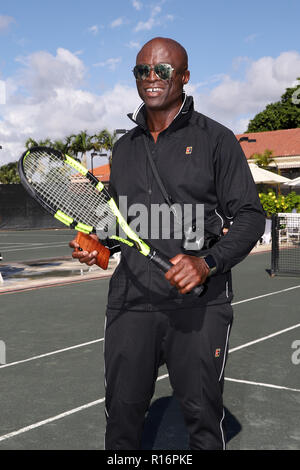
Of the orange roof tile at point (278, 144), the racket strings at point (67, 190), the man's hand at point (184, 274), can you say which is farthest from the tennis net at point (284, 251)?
the orange roof tile at point (278, 144)

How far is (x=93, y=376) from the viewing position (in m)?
5.70

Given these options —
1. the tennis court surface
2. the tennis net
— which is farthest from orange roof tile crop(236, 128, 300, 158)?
the tennis court surface

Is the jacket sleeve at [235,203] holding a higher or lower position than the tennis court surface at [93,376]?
higher

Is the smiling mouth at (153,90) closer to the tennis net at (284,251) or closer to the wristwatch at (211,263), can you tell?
the wristwatch at (211,263)

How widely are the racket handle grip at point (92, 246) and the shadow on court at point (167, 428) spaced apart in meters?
1.70

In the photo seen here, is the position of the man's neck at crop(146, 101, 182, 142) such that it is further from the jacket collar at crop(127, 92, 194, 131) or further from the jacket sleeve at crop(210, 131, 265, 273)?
the jacket sleeve at crop(210, 131, 265, 273)

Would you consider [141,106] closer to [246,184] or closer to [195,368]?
[246,184]

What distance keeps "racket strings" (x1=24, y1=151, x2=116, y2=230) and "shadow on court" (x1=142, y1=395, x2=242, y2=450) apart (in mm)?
1731

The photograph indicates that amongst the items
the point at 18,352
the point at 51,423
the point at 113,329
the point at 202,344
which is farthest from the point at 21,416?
the point at 202,344

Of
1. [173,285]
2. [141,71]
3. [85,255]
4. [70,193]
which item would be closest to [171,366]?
[173,285]

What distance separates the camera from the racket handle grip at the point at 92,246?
2.78 meters

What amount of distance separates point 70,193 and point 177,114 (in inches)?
33.8

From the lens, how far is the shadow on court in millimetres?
4113

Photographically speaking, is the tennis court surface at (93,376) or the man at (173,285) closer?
the man at (173,285)
